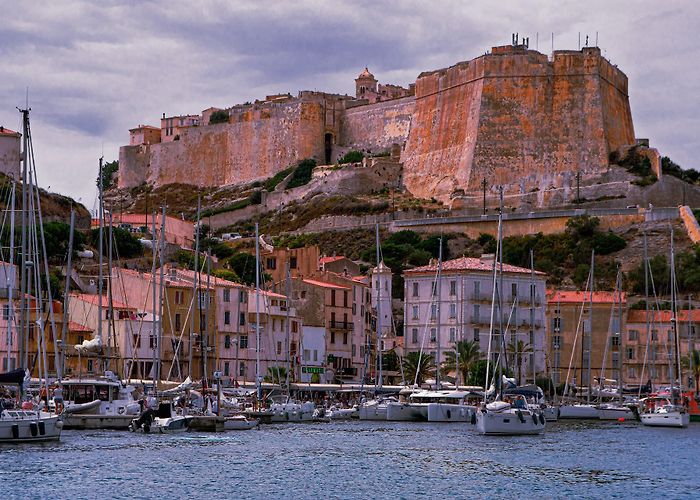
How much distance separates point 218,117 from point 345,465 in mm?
96757

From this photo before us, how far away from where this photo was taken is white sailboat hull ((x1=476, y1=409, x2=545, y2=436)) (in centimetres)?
5053

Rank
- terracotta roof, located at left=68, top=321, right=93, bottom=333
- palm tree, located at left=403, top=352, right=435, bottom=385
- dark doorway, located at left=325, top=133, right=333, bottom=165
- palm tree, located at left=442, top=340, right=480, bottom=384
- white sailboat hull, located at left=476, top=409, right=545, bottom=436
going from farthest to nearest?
dark doorway, located at left=325, top=133, right=333, bottom=165, palm tree, located at left=403, top=352, right=435, bottom=385, palm tree, located at left=442, top=340, right=480, bottom=384, terracotta roof, located at left=68, top=321, right=93, bottom=333, white sailboat hull, located at left=476, top=409, right=545, bottom=436

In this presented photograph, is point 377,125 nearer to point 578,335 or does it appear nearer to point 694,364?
point 578,335

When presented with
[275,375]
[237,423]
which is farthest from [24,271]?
[275,375]

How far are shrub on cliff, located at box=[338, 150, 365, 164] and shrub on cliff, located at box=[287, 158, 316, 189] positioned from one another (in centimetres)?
240

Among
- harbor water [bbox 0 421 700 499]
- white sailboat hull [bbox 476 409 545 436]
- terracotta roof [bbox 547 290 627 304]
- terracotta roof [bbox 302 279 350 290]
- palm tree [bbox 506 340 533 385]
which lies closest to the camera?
harbor water [bbox 0 421 700 499]

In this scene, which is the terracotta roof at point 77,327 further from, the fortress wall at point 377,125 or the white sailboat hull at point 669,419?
the fortress wall at point 377,125

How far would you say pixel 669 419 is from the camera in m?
59.2

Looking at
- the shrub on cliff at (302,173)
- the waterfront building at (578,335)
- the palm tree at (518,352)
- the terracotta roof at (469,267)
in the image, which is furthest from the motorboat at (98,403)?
the shrub on cliff at (302,173)

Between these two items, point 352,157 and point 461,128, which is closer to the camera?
point 461,128

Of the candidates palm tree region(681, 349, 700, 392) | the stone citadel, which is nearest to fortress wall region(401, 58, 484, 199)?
the stone citadel

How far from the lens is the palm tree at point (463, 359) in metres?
68.3

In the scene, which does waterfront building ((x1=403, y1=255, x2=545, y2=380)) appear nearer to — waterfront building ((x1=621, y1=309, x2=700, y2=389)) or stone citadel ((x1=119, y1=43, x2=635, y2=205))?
waterfront building ((x1=621, y1=309, x2=700, y2=389))

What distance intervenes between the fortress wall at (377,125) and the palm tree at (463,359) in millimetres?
52901
